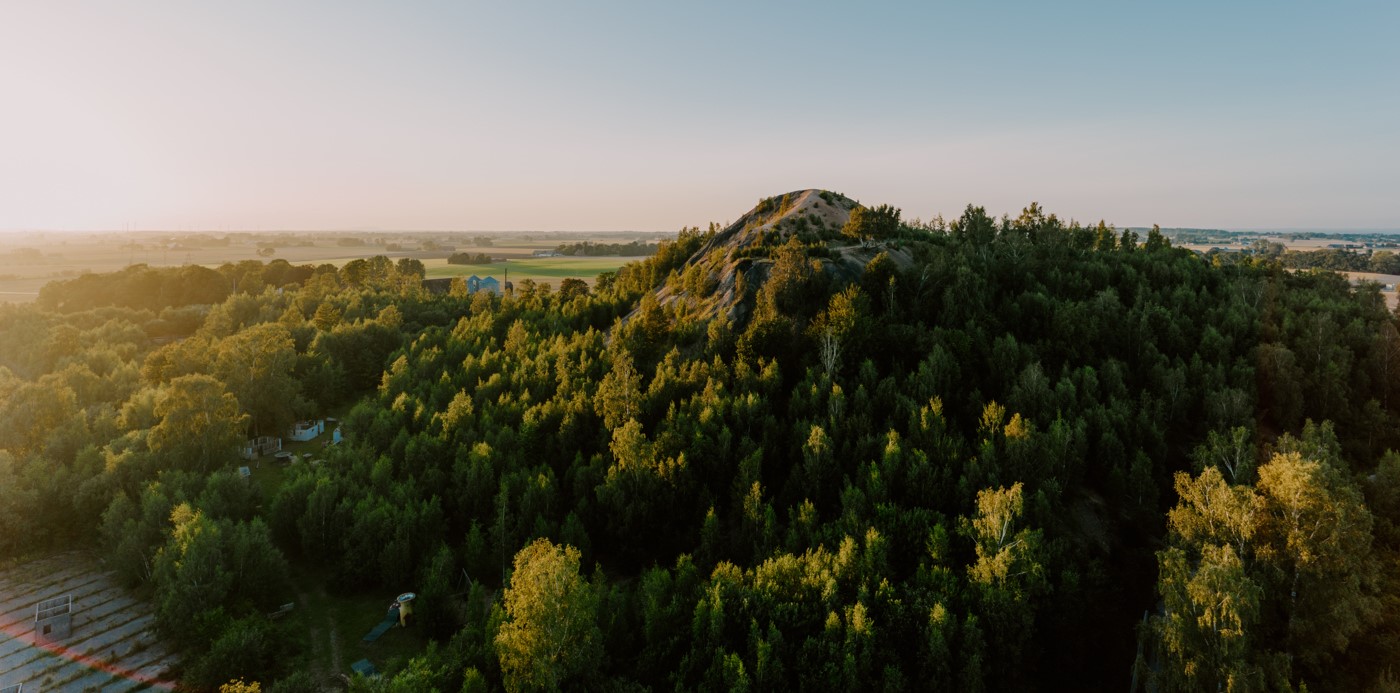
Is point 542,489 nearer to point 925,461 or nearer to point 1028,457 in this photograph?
point 925,461

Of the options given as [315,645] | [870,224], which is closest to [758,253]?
[870,224]

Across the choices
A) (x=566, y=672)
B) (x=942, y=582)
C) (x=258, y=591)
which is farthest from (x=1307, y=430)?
(x=258, y=591)

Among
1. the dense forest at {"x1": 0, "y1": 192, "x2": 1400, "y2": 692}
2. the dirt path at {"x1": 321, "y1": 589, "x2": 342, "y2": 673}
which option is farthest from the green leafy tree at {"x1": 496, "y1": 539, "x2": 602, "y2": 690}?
the dirt path at {"x1": 321, "y1": 589, "x2": 342, "y2": 673}

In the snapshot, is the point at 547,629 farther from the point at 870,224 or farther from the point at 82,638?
the point at 870,224

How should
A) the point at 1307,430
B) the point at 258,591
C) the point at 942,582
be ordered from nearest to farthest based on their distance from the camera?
the point at 942,582 < the point at 258,591 < the point at 1307,430

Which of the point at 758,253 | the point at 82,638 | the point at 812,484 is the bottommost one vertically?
the point at 82,638

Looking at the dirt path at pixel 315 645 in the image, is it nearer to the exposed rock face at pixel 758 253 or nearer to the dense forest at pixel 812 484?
the dense forest at pixel 812 484

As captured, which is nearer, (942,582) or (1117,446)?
(942,582)
